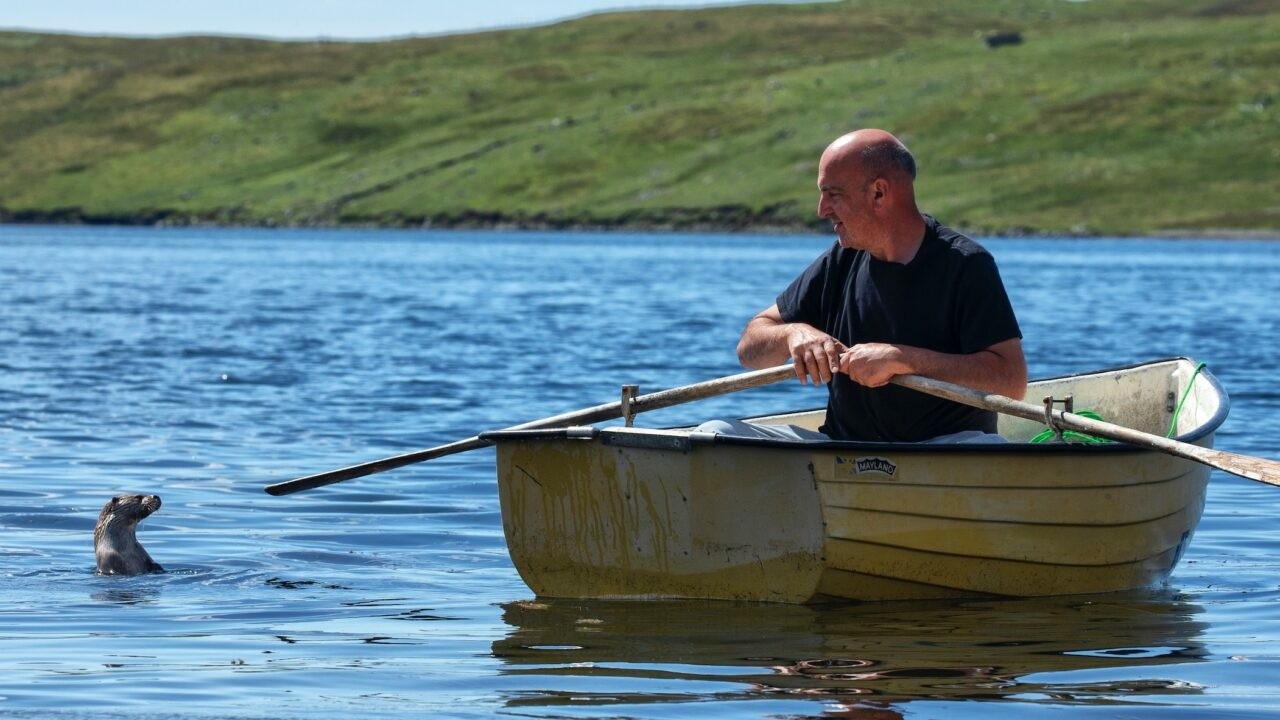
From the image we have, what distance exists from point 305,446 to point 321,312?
71.7 feet

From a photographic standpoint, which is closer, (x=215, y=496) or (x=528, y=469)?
(x=528, y=469)

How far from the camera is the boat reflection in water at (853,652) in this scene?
Answer: 7078 mm

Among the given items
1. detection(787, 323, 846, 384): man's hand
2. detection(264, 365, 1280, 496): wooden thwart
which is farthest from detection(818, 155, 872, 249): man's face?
detection(264, 365, 1280, 496): wooden thwart

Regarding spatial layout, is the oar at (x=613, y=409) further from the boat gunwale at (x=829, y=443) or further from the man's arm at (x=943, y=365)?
the man's arm at (x=943, y=365)

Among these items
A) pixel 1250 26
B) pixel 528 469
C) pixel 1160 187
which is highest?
pixel 1250 26

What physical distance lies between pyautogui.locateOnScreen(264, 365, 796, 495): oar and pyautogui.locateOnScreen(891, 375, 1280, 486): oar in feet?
2.41

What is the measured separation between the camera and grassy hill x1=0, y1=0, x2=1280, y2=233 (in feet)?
396

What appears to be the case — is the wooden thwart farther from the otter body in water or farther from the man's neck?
the otter body in water

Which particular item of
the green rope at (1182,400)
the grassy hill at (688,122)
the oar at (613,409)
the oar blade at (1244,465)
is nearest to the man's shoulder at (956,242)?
the oar at (613,409)

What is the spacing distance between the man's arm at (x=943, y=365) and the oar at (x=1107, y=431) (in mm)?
81

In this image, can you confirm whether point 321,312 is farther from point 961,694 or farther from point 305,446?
point 961,694

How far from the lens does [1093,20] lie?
17238 centimetres

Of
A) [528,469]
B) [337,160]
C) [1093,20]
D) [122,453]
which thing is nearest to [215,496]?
[122,453]

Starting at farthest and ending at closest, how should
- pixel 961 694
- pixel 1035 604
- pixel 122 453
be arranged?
pixel 122 453, pixel 1035 604, pixel 961 694
